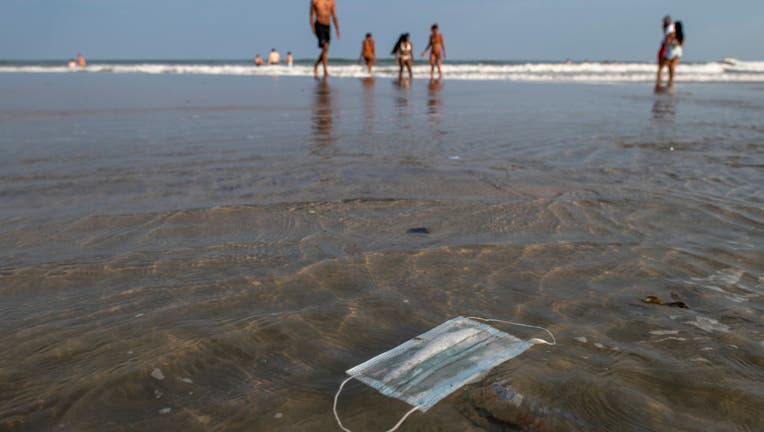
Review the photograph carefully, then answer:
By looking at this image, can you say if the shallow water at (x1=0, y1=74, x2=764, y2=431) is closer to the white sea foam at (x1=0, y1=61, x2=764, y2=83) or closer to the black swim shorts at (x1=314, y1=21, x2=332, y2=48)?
the black swim shorts at (x1=314, y1=21, x2=332, y2=48)

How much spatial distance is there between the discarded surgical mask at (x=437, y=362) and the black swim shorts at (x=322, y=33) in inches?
557

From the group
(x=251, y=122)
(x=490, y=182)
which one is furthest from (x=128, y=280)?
(x=251, y=122)

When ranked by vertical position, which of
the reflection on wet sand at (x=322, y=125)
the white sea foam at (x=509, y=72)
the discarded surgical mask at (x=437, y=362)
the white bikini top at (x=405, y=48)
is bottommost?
the discarded surgical mask at (x=437, y=362)

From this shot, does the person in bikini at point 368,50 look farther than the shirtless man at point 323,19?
Yes

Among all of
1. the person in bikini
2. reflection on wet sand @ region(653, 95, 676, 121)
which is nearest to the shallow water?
reflection on wet sand @ region(653, 95, 676, 121)

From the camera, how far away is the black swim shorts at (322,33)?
14703 mm

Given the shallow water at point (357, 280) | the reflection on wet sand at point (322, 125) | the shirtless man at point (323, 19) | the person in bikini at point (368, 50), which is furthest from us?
the person in bikini at point (368, 50)

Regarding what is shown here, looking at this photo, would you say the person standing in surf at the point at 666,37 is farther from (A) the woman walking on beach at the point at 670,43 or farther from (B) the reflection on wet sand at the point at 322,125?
(B) the reflection on wet sand at the point at 322,125

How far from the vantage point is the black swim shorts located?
14.7 metres

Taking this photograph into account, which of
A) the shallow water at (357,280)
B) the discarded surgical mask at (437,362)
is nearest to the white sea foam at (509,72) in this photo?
the shallow water at (357,280)

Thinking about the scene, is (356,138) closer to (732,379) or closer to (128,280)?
(128,280)

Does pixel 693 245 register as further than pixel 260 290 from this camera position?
Yes

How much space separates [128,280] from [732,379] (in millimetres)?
1945

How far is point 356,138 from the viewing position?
5273 millimetres
